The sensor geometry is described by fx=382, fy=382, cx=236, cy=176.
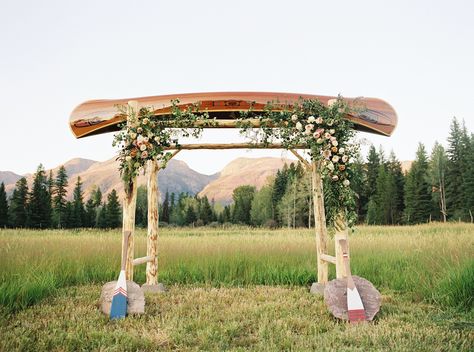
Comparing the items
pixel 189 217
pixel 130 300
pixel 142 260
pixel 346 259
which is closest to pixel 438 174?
pixel 189 217

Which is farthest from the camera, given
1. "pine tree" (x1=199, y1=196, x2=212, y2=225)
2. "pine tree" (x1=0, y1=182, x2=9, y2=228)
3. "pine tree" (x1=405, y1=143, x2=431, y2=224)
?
"pine tree" (x1=199, y1=196, x2=212, y2=225)

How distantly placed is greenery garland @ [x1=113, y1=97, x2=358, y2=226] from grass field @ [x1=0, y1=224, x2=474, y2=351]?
1.65m

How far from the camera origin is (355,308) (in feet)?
15.8

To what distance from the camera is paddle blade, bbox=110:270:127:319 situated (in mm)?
4906

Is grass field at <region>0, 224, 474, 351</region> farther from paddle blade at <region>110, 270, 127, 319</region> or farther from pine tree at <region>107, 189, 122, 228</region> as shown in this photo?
pine tree at <region>107, 189, 122, 228</region>

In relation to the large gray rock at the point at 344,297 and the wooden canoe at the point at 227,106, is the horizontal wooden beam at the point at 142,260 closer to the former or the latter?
the wooden canoe at the point at 227,106

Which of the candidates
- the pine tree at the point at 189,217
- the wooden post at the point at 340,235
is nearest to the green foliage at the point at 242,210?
the pine tree at the point at 189,217

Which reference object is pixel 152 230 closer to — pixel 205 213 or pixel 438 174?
pixel 438 174

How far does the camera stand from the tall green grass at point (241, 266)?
561 cm

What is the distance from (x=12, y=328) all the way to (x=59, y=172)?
4579 cm

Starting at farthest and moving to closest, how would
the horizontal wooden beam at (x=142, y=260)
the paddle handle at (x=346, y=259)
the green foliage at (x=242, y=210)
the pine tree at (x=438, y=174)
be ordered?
the green foliage at (x=242, y=210), the pine tree at (x=438, y=174), the horizontal wooden beam at (x=142, y=260), the paddle handle at (x=346, y=259)

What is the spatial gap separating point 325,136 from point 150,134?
9.06 feet

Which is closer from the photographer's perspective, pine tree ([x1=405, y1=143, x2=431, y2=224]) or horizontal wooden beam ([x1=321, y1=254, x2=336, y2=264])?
horizontal wooden beam ([x1=321, y1=254, x2=336, y2=264])

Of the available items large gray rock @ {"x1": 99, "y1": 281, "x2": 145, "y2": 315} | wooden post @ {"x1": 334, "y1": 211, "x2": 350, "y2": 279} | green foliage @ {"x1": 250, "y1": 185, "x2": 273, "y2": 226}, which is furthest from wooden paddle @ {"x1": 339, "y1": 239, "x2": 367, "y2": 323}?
green foliage @ {"x1": 250, "y1": 185, "x2": 273, "y2": 226}
